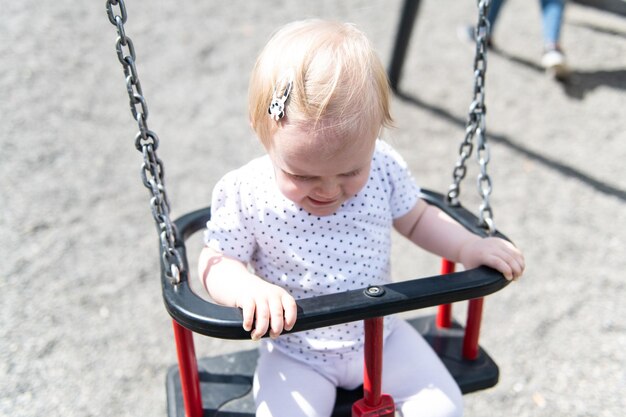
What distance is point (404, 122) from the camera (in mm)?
3107

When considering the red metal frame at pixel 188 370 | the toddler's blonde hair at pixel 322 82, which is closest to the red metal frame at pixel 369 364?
the red metal frame at pixel 188 370

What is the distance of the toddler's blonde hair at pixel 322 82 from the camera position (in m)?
1.12

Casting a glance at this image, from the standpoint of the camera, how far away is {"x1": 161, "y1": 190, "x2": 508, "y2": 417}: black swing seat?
44.1 inches

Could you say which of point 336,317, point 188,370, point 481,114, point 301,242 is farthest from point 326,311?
point 481,114

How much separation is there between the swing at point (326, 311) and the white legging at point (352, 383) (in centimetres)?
4

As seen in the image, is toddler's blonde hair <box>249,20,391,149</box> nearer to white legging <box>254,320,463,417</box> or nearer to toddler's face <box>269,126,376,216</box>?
toddler's face <box>269,126,376,216</box>

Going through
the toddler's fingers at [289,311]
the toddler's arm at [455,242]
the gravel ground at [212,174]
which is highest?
the toddler's fingers at [289,311]

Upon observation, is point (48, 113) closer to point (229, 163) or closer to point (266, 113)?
point (229, 163)

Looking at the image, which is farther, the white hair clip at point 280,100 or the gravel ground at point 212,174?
the gravel ground at point 212,174

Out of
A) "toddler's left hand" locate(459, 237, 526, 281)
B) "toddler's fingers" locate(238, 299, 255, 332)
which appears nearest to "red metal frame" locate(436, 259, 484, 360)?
"toddler's left hand" locate(459, 237, 526, 281)

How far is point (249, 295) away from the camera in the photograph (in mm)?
1160

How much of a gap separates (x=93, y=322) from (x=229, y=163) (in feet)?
3.03

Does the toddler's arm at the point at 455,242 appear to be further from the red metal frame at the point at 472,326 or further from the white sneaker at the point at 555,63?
the white sneaker at the point at 555,63

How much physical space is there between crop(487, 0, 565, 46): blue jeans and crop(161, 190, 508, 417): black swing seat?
2167 millimetres
